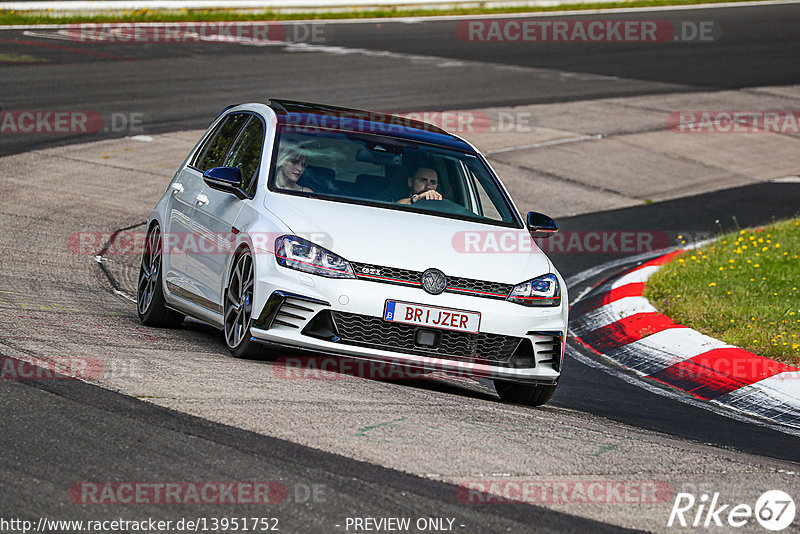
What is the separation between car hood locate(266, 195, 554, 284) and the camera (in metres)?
6.96

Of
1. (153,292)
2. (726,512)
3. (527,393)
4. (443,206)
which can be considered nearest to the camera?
(726,512)

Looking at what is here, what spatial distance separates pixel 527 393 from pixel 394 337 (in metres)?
1.15

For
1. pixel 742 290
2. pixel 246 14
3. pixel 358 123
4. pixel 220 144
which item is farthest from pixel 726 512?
pixel 246 14

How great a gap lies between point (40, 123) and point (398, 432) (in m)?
13.5

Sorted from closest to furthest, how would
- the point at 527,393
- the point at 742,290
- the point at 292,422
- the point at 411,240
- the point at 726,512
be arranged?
the point at 726,512
the point at 292,422
the point at 411,240
the point at 527,393
the point at 742,290

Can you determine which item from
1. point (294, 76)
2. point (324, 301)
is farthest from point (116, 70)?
point (324, 301)

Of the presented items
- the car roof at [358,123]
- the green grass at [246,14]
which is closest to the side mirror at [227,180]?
the car roof at [358,123]

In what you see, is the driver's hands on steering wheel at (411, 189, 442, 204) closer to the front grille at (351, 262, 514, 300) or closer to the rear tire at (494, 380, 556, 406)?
the front grille at (351, 262, 514, 300)

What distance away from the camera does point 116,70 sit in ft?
74.8

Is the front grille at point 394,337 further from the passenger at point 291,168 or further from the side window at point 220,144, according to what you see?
the side window at point 220,144

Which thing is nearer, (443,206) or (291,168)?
(291,168)

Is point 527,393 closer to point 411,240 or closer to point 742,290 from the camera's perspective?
point 411,240

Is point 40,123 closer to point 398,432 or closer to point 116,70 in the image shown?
point 116,70

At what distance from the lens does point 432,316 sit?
22.5 ft
